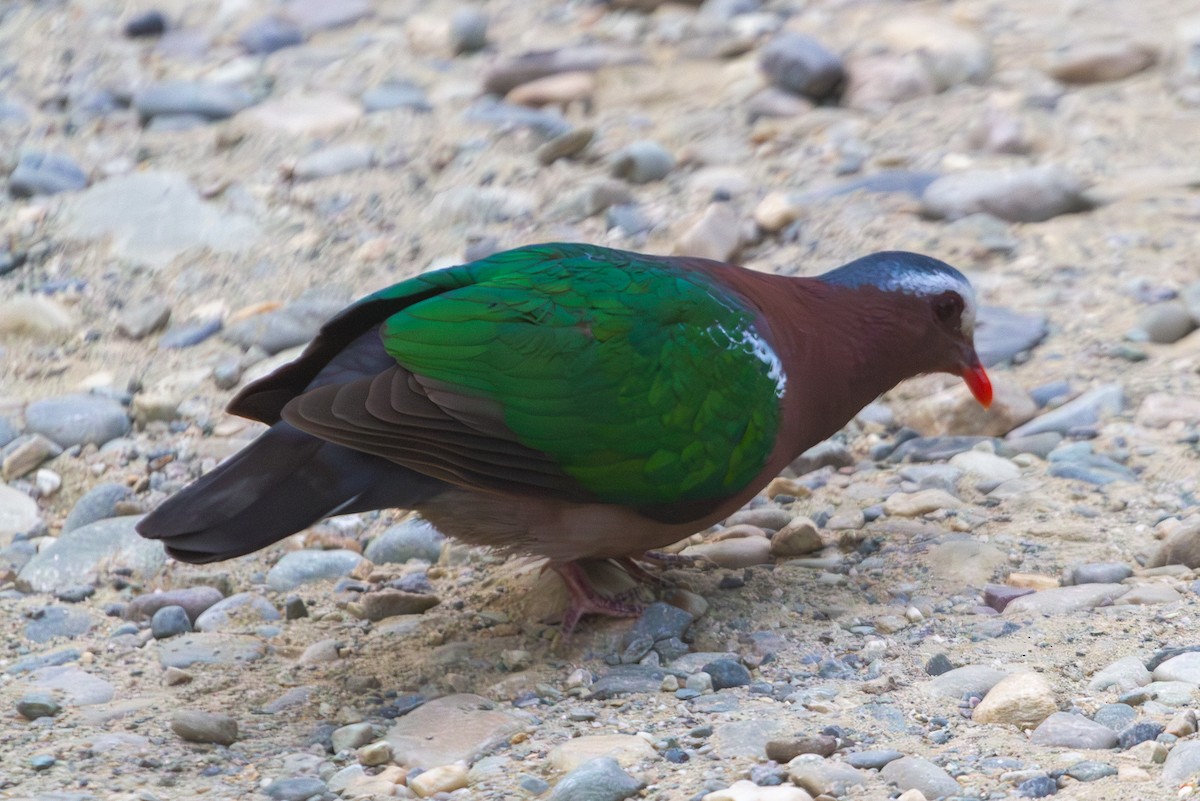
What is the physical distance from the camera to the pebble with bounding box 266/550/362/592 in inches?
187

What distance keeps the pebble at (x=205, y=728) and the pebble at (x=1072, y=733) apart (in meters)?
1.81

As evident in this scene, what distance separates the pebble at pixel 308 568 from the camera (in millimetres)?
4746

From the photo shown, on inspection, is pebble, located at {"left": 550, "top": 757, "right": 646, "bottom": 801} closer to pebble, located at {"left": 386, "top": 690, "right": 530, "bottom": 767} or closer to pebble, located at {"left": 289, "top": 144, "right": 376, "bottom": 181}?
pebble, located at {"left": 386, "top": 690, "right": 530, "bottom": 767}

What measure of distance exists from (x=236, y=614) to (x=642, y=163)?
3.25 metres

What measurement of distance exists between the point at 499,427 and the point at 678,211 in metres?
3.09

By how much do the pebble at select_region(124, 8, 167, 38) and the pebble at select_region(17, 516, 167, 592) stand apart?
4904 mm

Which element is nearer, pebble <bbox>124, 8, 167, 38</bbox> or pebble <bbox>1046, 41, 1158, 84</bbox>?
pebble <bbox>1046, 41, 1158, 84</bbox>

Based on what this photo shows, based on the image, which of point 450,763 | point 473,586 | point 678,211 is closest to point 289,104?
point 678,211

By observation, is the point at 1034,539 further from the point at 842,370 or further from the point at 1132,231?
the point at 1132,231

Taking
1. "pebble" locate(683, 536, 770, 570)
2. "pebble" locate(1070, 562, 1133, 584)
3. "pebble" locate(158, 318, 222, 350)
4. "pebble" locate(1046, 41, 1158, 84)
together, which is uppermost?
"pebble" locate(1046, 41, 1158, 84)

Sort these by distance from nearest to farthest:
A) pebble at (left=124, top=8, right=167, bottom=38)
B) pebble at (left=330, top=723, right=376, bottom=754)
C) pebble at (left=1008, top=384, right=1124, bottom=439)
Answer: pebble at (left=330, top=723, right=376, bottom=754), pebble at (left=1008, top=384, right=1124, bottom=439), pebble at (left=124, top=8, right=167, bottom=38)

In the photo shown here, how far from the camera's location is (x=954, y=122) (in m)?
7.23

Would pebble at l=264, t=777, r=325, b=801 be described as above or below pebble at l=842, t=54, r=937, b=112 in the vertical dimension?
below

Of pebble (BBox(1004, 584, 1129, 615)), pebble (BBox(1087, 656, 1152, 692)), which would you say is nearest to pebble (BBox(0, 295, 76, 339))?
pebble (BBox(1004, 584, 1129, 615))
